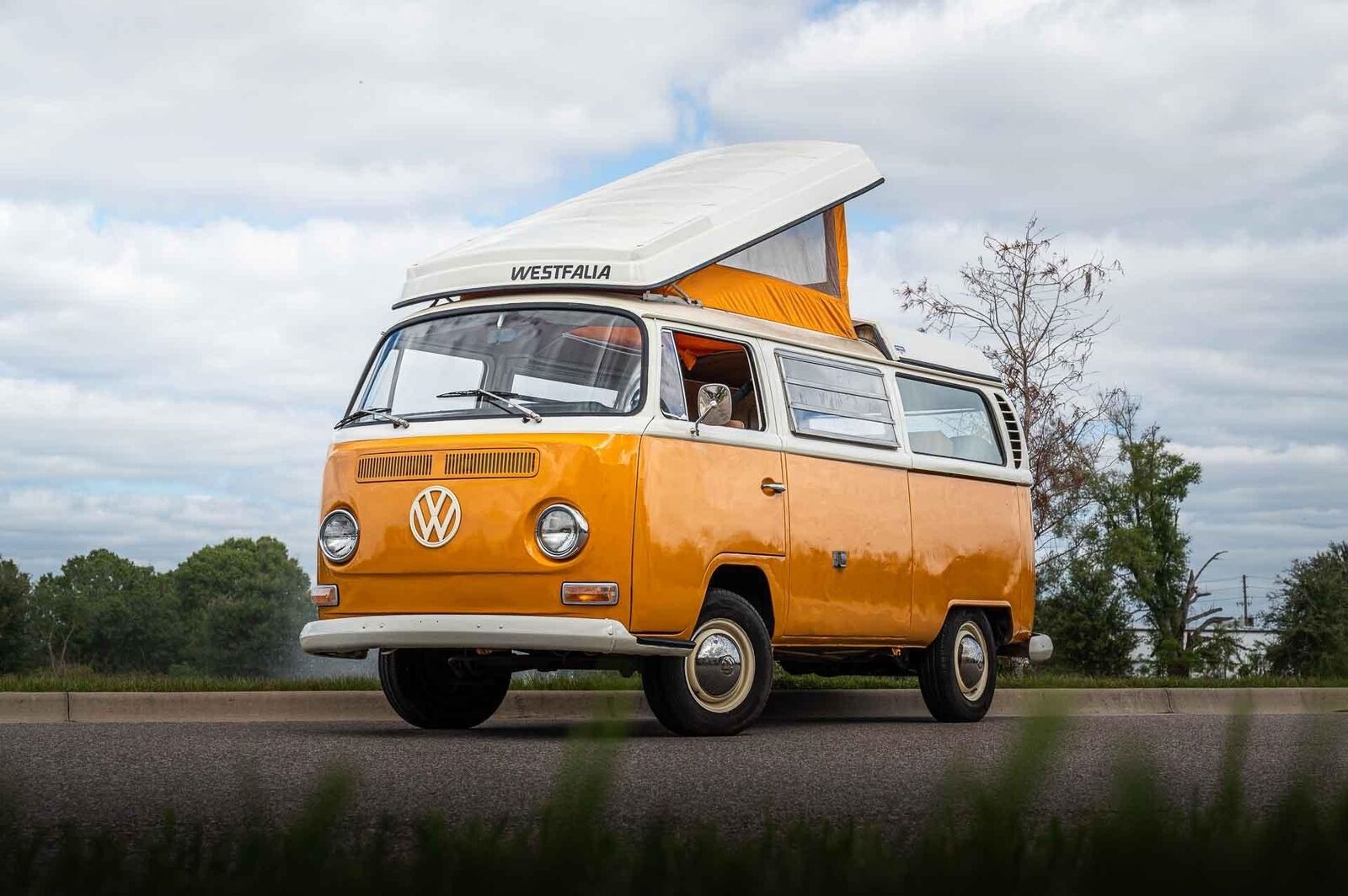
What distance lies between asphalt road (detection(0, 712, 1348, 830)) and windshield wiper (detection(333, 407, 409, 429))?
5.49ft

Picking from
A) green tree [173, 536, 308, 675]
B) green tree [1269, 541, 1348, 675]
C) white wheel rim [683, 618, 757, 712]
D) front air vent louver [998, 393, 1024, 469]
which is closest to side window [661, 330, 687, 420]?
white wheel rim [683, 618, 757, 712]

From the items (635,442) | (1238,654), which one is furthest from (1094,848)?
(1238,654)

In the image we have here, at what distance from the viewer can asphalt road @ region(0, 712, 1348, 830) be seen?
486cm

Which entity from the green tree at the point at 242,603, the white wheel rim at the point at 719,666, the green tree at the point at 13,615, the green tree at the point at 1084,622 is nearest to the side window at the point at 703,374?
the white wheel rim at the point at 719,666

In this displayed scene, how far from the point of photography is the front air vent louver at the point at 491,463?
27.4 ft

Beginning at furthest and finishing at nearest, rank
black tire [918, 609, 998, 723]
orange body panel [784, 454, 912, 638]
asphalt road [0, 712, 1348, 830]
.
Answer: black tire [918, 609, 998, 723] < orange body panel [784, 454, 912, 638] < asphalt road [0, 712, 1348, 830]

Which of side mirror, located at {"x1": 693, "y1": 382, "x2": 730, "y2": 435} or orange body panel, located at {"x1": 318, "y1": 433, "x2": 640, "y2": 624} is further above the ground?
side mirror, located at {"x1": 693, "y1": 382, "x2": 730, "y2": 435}

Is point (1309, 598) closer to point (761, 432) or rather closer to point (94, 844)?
point (761, 432)

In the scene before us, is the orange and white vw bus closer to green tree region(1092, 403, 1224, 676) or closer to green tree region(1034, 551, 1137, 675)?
green tree region(1034, 551, 1137, 675)

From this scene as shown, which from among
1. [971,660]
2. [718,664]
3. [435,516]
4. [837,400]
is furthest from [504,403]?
[971,660]

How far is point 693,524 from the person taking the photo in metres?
8.70

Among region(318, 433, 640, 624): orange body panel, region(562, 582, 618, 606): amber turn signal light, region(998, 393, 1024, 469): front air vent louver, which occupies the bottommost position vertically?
region(562, 582, 618, 606): amber turn signal light

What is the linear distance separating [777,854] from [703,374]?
7.30 metres

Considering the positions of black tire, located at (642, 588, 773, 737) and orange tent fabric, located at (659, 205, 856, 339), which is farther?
orange tent fabric, located at (659, 205, 856, 339)
